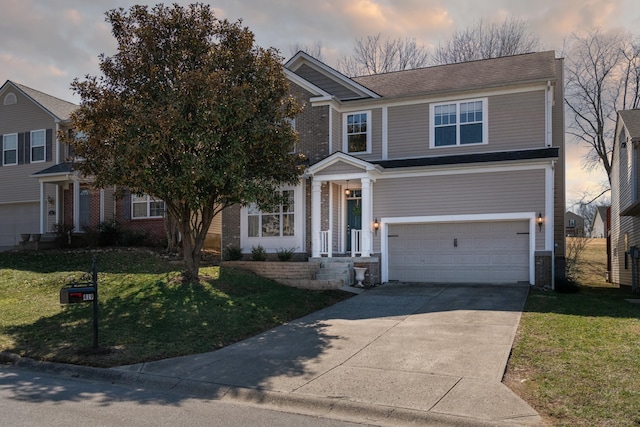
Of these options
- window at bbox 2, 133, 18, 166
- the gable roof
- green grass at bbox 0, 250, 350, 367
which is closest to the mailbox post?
green grass at bbox 0, 250, 350, 367

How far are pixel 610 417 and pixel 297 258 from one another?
13.3 m

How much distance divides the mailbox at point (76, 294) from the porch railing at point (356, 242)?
1002 cm

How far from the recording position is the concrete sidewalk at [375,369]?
6062mm

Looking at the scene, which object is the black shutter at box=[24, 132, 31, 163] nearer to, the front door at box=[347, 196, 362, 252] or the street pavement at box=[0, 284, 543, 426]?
the front door at box=[347, 196, 362, 252]

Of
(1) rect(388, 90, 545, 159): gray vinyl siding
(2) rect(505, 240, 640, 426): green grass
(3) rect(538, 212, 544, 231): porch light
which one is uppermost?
(1) rect(388, 90, 545, 159): gray vinyl siding

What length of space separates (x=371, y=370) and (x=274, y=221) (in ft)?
38.1

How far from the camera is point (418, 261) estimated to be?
688 inches

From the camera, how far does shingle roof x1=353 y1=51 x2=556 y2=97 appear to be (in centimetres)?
1767

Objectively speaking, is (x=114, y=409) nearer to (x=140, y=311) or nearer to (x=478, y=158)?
(x=140, y=311)

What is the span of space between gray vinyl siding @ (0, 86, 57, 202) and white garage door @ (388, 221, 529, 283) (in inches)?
660

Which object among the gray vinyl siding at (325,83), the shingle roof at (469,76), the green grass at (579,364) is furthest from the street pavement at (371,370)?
the gray vinyl siding at (325,83)

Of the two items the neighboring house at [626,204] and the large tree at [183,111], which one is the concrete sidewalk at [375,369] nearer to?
the large tree at [183,111]

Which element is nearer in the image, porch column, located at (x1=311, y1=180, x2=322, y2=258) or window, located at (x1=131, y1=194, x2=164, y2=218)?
porch column, located at (x1=311, y1=180, x2=322, y2=258)

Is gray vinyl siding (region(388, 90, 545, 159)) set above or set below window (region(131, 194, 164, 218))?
above
